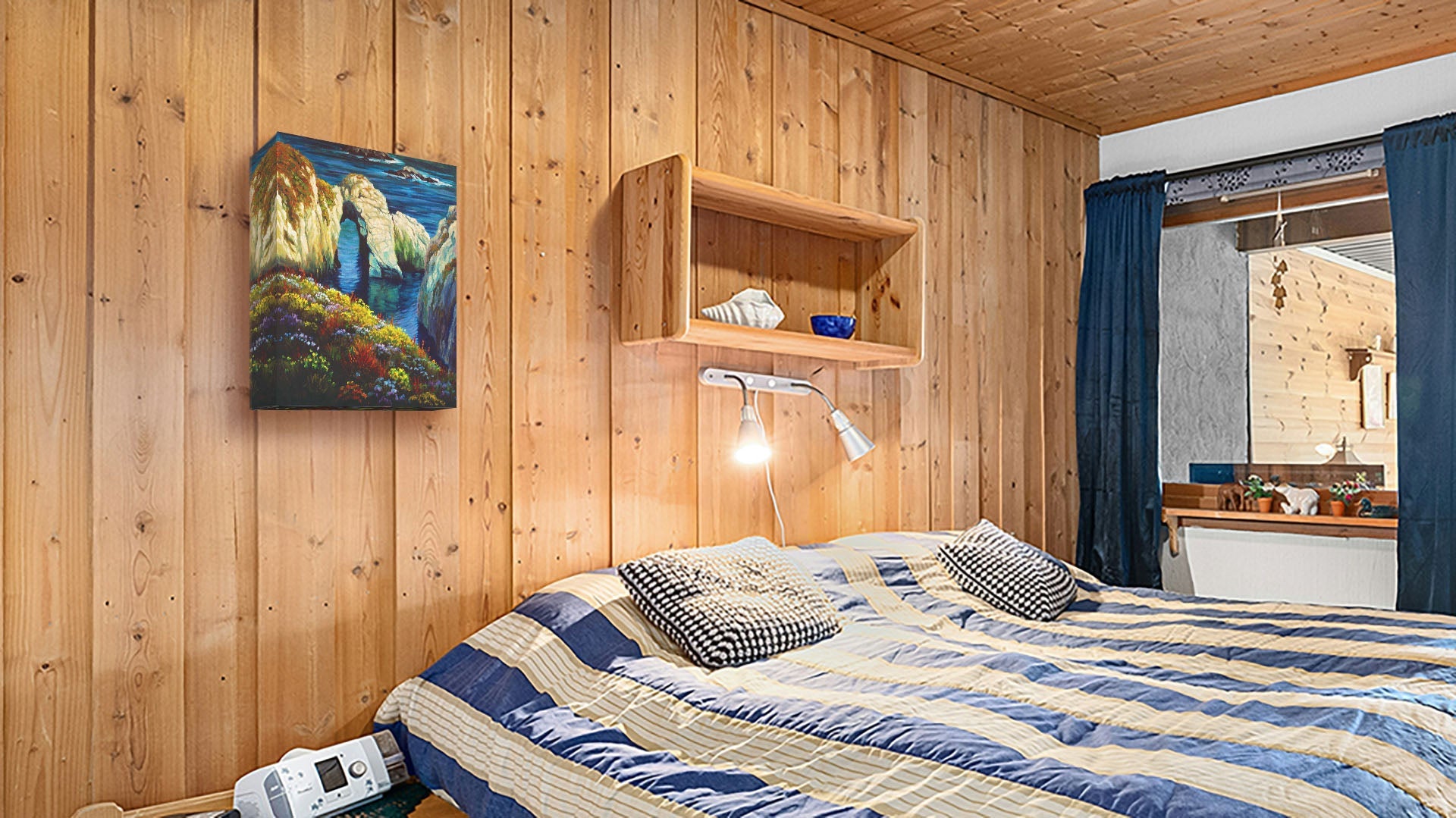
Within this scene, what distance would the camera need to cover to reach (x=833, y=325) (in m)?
2.87

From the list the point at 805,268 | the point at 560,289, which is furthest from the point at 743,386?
the point at 560,289

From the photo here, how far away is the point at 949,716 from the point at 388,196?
1.50 meters

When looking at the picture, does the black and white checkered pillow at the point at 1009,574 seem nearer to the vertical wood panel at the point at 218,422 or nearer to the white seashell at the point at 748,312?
the white seashell at the point at 748,312

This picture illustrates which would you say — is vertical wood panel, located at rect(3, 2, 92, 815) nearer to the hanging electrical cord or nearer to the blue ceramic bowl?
the hanging electrical cord

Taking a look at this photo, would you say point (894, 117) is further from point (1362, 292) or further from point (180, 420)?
point (180, 420)

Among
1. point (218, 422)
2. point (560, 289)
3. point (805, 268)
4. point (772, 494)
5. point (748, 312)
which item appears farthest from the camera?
point (805, 268)

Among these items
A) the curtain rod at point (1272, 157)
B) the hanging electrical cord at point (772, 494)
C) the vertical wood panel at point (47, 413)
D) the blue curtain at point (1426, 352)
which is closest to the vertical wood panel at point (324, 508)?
the vertical wood panel at point (47, 413)

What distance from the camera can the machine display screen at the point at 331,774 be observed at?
183cm

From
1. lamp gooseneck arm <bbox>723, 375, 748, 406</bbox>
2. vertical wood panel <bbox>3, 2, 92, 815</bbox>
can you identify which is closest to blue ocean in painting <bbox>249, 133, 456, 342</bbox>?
vertical wood panel <bbox>3, 2, 92, 815</bbox>

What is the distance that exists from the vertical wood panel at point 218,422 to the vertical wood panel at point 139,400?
0.08 ft

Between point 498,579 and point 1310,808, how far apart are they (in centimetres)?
170

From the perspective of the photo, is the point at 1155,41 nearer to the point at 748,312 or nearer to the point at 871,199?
the point at 871,199

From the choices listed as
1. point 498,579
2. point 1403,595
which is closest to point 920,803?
point 498,579

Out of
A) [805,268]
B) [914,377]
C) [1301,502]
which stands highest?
A: [805,268]
